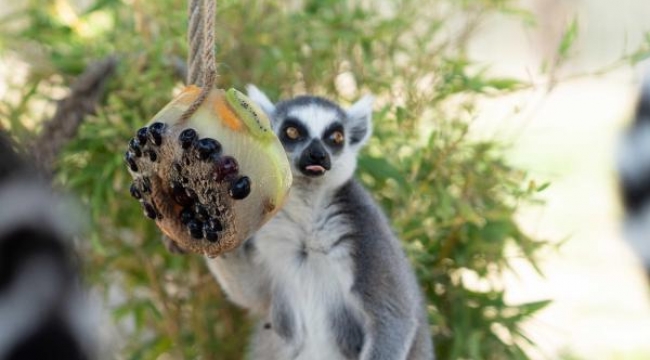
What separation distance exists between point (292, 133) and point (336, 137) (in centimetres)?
14

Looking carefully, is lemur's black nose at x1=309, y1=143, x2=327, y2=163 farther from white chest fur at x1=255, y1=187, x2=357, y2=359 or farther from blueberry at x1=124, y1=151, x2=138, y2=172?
blueberry at x1=124, y1=151, x2=138, y2=172

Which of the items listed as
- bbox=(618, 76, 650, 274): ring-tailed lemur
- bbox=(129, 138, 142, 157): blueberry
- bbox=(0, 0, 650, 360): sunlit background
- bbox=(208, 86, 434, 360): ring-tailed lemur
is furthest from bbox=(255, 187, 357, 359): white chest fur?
bbox=(129, 138, 142, 157): blueberry

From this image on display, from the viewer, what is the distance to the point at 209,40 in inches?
90.7

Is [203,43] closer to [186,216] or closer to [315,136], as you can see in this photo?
[186,216]

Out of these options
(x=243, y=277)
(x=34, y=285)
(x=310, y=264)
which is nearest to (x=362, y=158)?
(x=310, y=264)

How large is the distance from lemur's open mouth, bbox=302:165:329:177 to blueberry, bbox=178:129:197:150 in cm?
98

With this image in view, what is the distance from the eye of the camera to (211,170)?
2215 millimetres

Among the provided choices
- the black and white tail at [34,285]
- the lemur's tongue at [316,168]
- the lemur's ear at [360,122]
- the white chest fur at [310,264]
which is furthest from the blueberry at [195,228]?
the lemur's ear at [360,122]

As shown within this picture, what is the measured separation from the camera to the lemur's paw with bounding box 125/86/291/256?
7.29ft

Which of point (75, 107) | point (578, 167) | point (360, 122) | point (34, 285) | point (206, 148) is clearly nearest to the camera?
point (34, 285)

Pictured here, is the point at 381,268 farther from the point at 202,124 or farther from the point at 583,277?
the point at 583,277

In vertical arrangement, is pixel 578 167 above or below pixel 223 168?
→ below

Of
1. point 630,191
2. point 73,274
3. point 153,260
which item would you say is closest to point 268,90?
point 153,260

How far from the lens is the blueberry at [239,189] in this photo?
2.21 meters
